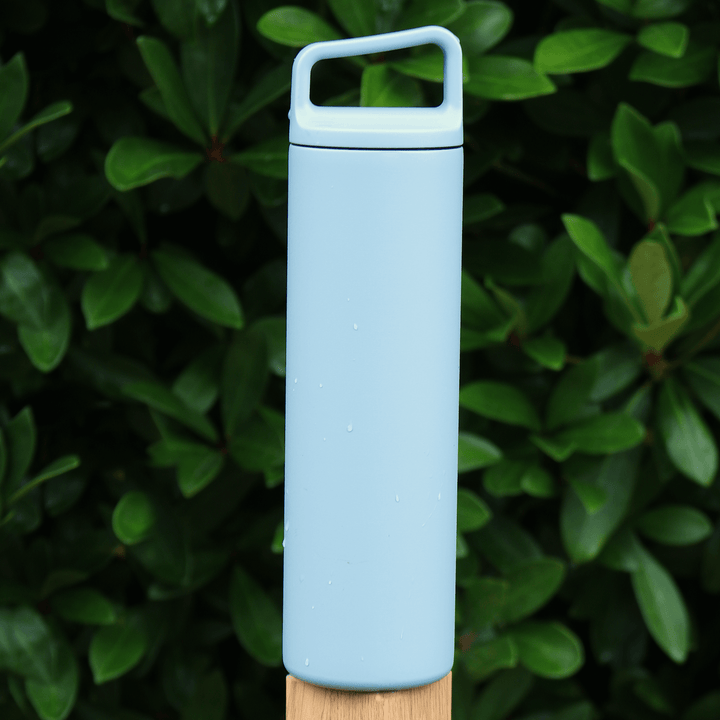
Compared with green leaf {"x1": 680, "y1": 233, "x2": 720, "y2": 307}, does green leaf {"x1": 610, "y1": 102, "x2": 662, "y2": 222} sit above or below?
above

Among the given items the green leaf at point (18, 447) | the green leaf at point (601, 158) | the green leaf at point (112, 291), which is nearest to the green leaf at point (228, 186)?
the green leaf at point (112, 291)

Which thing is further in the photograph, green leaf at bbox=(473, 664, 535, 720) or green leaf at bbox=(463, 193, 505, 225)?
green leaf at bbox=(473, 664, 535, 720)

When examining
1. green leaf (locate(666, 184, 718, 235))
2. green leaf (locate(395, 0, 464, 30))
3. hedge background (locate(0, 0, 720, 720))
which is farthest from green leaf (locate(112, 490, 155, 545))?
green leaf (locate(666, 184, 718, 235))

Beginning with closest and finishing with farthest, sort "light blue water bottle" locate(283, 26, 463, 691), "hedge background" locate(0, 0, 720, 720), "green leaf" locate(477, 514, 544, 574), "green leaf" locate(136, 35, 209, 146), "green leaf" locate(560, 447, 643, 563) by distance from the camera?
"light blue water bottle" locate(283, 26, 463, 691), "green leaf" locate(136, 35, 209, 146), "hedge background" locate(0, 0, 720, 720), "green leaf" locate(560, 447, 643, 563), "green leaf" locate(477, 514, 544, 574)

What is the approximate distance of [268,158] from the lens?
1244mm

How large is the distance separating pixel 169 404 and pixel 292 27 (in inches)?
20.8

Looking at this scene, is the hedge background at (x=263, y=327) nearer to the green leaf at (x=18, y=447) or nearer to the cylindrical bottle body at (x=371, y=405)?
the green leaf at (x=18, y=447)

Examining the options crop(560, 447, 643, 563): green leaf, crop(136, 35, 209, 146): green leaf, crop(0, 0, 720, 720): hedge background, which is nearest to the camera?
crop(136, 35, 209, 146): green leaf

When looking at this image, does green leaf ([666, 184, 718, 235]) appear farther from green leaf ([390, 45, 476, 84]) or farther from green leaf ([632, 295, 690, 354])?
green leaf ([390, 45, 476, 84])

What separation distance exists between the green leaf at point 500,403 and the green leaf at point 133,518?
1.57 ft

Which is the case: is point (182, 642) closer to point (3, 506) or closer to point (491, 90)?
point (3, 506)

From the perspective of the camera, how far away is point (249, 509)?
4.98 ft

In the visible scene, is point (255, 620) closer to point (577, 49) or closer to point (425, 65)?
point (425, 65)

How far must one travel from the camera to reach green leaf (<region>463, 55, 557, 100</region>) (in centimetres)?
123
